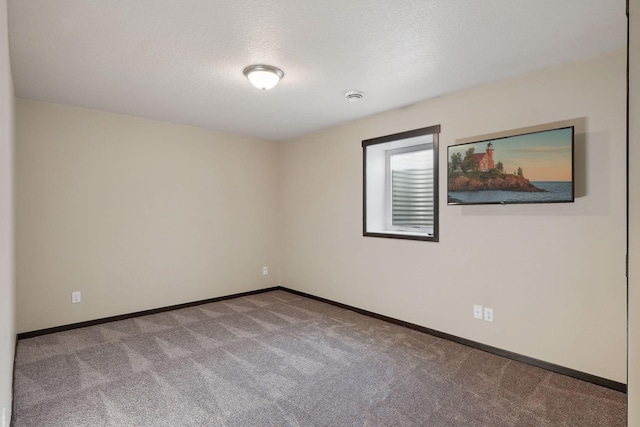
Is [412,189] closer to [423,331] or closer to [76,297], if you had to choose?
[423,331]

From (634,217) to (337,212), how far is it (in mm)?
3712

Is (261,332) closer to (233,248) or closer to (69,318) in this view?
(233,248)

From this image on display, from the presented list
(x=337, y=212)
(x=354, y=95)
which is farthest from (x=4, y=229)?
(x=337, y=212)

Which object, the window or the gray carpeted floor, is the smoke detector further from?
the gray carpeted floor

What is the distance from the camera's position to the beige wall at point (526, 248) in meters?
2.44

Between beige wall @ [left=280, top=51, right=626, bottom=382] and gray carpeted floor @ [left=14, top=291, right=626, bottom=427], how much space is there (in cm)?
27

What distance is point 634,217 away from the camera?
A: 0.91 metres

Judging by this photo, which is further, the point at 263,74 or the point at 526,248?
the point at 526,248

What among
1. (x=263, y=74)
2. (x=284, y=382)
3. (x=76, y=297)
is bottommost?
(x=284, y=382)

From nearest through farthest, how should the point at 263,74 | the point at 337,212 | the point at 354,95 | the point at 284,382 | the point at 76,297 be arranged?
the point at 284,382 < the point at 263,74 < the point at 354,95 < the point at 76,297 < the point at 337,212

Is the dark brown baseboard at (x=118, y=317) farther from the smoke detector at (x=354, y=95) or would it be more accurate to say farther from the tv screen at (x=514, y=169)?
the tv screen at (x=514, y=169)

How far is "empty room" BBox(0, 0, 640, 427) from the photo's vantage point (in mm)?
2090

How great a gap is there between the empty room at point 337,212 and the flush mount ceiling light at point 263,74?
0.02 metres

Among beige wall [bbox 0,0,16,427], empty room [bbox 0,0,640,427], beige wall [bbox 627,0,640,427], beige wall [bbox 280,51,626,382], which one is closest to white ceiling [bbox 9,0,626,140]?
empty room [bbox 0,0,640,427]
